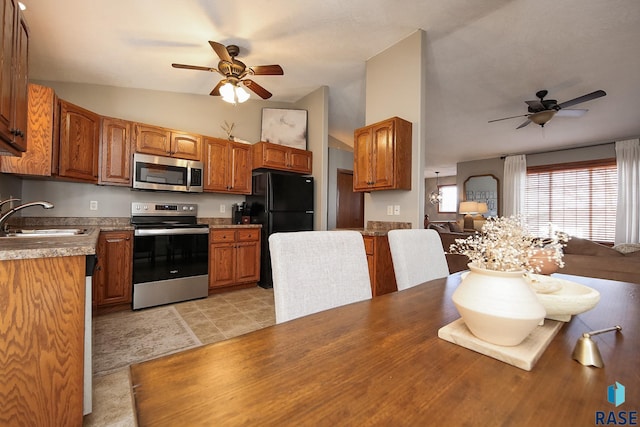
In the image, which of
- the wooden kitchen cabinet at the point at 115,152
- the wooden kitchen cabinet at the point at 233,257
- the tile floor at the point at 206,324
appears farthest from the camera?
the wooden kitchen cabinet at the point at 233,257

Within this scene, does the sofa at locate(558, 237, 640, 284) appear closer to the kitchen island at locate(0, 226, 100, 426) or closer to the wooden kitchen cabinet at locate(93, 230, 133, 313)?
the kitchen island at locate(0, 226, 100, 426)

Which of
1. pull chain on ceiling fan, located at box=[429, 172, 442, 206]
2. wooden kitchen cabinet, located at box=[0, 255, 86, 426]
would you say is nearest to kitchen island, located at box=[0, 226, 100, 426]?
wooden kitchen cabinet, located at box=[0, 255, 86, 426]

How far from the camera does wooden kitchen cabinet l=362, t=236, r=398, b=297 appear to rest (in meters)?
2.75

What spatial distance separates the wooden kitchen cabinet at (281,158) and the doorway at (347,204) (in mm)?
1389

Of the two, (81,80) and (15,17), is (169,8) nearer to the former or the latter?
(15,17)

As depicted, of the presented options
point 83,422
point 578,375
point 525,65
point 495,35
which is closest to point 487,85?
point 525,65

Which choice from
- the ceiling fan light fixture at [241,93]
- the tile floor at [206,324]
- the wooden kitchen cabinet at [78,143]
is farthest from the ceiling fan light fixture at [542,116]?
the wooden kitchen cabinet at [78,143]

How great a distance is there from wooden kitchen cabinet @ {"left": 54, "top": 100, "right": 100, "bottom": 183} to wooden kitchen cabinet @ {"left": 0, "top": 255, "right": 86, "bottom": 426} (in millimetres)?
2005

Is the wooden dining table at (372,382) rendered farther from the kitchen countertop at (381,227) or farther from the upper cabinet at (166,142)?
the upper cabinet at (166,142)

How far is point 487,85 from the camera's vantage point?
367 cm

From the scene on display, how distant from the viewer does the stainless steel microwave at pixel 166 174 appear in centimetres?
317

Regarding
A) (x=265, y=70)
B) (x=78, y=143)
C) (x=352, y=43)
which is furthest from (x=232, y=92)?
(x=78, y=143)

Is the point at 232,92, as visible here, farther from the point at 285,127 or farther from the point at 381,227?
the point at 381,227

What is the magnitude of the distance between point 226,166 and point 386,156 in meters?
2.20
